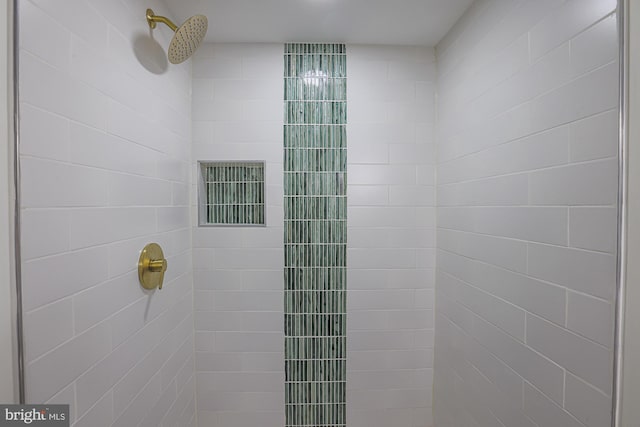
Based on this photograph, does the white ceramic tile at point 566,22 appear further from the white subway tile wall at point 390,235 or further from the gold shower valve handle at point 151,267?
the gold shower valve handle at point 151,267

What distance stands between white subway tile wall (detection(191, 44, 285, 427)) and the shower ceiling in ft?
0.44

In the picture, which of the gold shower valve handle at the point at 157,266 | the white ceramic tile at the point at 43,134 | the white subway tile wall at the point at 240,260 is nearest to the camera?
the white ceramic tile at the point at 43,134

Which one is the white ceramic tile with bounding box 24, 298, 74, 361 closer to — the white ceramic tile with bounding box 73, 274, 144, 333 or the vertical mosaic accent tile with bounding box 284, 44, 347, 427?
the white ceramic tile with bounding box 73, 274, 144, 333

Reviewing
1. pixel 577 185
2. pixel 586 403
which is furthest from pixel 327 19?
pixel 586 403

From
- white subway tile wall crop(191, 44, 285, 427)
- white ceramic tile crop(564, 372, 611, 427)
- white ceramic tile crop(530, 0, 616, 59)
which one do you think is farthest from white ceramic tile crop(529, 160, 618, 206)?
white subway tile wall crop(191, 44, 285, 427)

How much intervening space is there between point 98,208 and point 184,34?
61 centimetres

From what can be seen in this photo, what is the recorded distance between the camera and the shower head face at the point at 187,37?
3.34 ft

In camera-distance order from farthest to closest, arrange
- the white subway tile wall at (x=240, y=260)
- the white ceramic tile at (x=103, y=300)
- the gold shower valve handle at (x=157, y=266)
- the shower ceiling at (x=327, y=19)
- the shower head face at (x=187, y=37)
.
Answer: the white subway tile wall at (x=240, y=260) < the shower ceiling at (x=327, y=19) < the gold shower valve handle at (x=157, y=266) < the shower head face at (x=187, y=37) < the white ceramic tile at (x=103, y=300)

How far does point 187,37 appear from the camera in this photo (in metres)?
1.06

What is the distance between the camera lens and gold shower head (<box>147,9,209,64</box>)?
3.34ft

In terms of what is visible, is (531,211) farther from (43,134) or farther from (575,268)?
(43,134)

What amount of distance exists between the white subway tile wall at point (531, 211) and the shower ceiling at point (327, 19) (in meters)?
0.12

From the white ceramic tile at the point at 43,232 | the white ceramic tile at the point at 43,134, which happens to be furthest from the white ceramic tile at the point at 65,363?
the white ceramic tile at the point at 43,134

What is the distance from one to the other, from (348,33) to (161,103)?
87 centimetres
